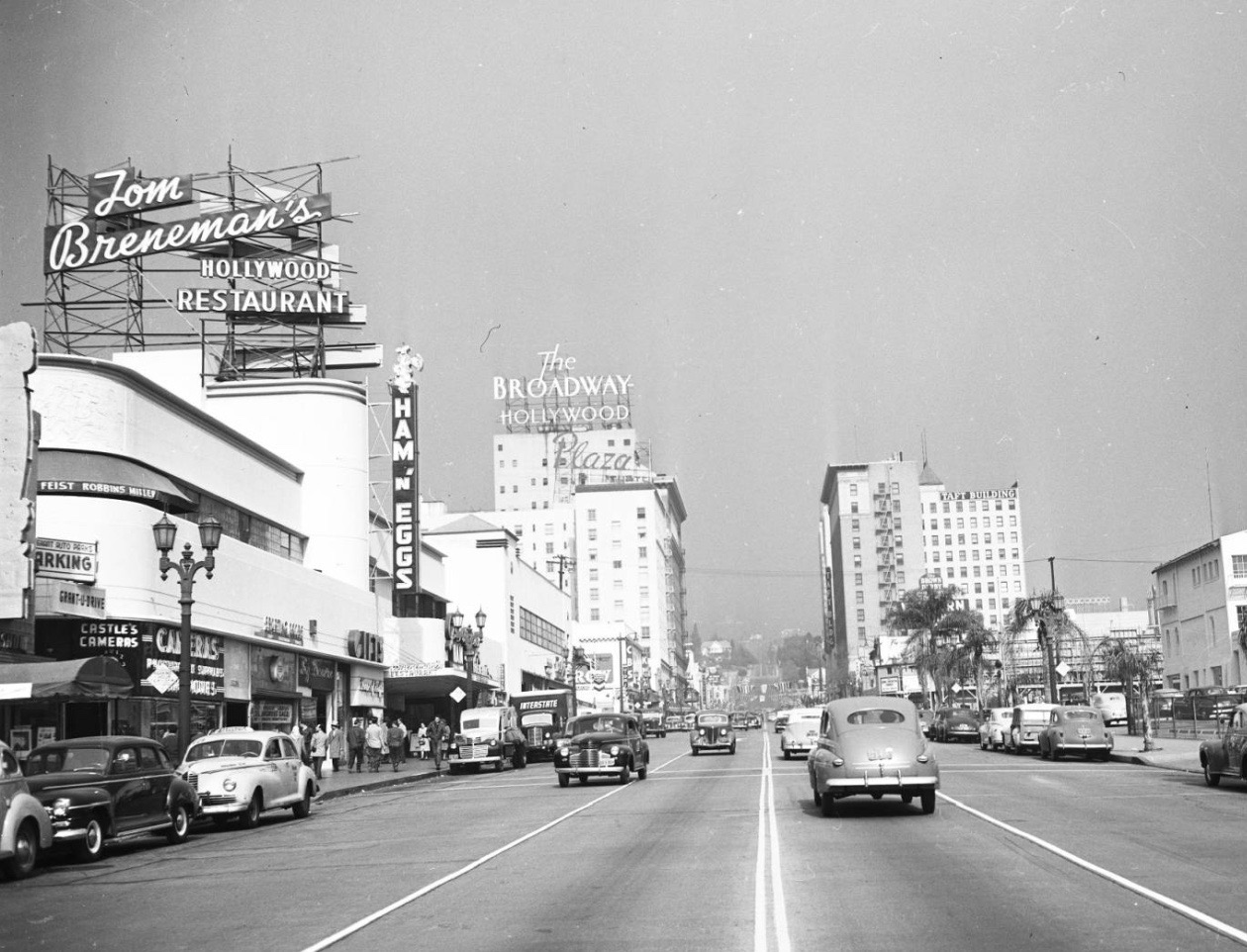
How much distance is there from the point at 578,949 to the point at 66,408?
27258 millimetres

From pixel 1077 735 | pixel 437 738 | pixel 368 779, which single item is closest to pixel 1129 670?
pixel 1077 735

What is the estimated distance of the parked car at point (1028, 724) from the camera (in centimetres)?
4450

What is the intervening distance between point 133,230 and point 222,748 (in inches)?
1100

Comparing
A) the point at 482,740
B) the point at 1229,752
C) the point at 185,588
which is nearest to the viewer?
the point at 1229,752

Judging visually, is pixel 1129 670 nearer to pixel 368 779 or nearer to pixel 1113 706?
pixel 1113 706

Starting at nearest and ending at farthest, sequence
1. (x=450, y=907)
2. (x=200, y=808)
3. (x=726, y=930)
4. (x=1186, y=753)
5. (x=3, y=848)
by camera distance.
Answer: (x=726, y=930) → (x=450, y=907) → (x=3, y=848) → (x=200, y=808) → (x=1186, y=753)

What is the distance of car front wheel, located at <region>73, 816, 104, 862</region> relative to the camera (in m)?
18.4

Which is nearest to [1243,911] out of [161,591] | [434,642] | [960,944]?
[960,944]

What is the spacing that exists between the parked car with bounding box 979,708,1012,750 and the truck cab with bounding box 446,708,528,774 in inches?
676

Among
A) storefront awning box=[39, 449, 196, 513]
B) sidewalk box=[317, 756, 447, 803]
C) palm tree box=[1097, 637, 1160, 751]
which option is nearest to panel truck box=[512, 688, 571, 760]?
sidewalk box=[317, 756, 447, 803]

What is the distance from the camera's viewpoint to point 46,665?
80.9 feet

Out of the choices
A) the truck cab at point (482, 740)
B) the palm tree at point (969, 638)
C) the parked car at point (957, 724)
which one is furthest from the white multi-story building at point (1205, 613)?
the truck cab at point (482, 740)

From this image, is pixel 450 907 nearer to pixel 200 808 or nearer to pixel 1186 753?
pixel 200 808

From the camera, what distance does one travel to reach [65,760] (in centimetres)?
1947
